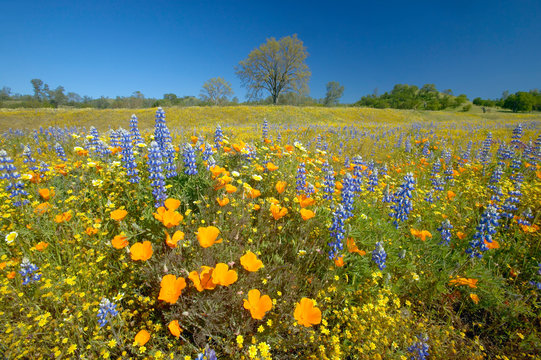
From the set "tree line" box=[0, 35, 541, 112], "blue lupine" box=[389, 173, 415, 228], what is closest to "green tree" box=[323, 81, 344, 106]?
"tree line" box=[0, 35, 541, 112]

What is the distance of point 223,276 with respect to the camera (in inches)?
67.7

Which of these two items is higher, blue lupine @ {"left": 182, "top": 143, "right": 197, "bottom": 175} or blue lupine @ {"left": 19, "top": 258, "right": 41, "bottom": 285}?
blue lupine @ {"left": 182, "top": 143, "right": 197, "bottom": 175}

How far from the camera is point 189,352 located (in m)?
1.81

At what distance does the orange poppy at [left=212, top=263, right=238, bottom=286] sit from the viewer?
1677 millimetres

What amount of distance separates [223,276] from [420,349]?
5.68ft

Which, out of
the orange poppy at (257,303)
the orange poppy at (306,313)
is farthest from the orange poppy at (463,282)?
the orange poppy at (257,303)

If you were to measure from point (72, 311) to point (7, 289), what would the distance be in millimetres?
614

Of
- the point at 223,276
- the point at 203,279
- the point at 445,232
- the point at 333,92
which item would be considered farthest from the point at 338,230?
the point at 333,92

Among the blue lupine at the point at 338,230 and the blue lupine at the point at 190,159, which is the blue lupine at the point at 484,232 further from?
the blue lupine at the point at 190,159

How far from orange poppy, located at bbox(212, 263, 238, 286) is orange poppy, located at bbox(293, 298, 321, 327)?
56 cm

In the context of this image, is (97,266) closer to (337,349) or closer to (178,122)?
(337,349)

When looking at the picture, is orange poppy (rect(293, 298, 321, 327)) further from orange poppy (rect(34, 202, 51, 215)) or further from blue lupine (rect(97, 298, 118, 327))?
orange poppy (rect(34, 202, 51, 215))

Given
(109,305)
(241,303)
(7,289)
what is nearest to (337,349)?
(241,303)

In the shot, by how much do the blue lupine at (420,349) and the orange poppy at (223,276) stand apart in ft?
5.33
